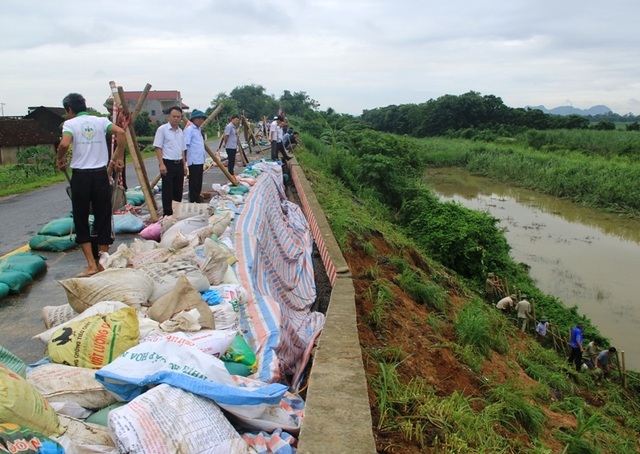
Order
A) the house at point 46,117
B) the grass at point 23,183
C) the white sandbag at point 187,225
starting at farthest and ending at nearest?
the house at point 46,117 → the grass at point 23,183 → the white sandbag at point 187,225

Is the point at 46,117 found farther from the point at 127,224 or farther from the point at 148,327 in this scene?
the point at 148,327

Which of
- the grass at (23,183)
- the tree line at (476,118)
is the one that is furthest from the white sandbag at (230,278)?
the tree line at (476,118)

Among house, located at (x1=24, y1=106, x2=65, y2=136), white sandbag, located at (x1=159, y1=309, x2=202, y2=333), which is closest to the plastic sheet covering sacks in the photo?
white sandbag, located at (x1=159, y1=309, x2=202, y2=333)

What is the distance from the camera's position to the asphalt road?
3430 millimetres

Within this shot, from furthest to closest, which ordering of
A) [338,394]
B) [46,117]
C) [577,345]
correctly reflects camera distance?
[46,117], [577,345], [338,394]

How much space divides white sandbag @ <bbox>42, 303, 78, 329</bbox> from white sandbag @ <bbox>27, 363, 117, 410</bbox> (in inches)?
32.8

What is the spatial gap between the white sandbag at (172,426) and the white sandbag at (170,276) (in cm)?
152

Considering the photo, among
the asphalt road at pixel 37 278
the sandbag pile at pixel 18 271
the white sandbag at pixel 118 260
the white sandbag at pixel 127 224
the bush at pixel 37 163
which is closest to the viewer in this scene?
the asphalt road at pixel 37 278

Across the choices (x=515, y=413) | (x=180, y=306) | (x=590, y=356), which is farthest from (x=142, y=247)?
(x=590, y=356)

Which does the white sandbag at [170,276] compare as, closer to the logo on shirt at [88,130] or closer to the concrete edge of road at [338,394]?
the concrete edge of road at [338,394]

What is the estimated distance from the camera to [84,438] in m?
1.97

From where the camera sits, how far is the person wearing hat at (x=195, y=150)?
23.3 feet

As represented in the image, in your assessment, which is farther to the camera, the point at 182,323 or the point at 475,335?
the point at 475,335

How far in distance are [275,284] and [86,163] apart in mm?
2026
